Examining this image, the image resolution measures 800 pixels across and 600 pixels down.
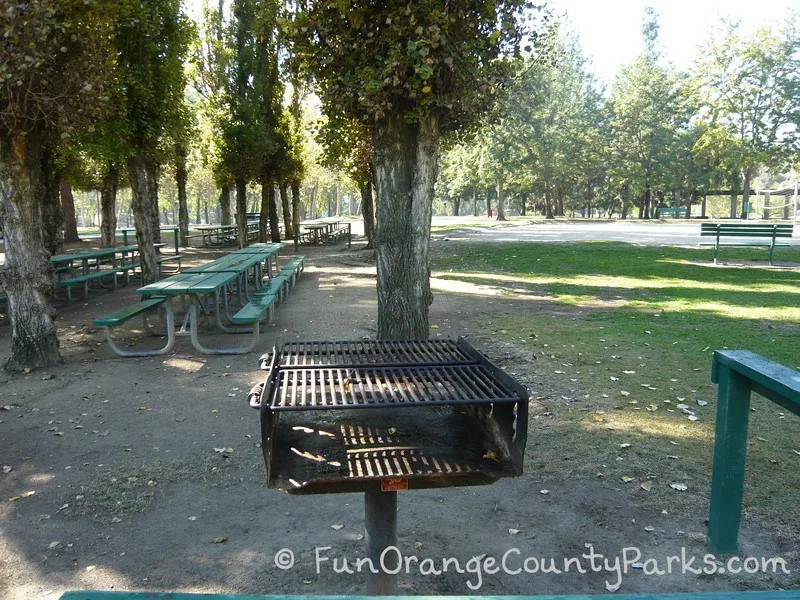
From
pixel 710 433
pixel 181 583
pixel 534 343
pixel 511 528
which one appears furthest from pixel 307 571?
pixel 534 343

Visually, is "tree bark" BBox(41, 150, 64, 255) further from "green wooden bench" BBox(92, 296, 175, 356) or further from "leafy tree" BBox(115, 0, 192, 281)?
"green wooden bench" BBox(92, 296, 175, 356)

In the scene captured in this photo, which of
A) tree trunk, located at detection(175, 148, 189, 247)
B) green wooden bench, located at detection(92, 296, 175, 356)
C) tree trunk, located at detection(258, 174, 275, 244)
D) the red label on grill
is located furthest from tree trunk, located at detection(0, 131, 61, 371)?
tree trunk, located at detection(175, 148, 189, 247)

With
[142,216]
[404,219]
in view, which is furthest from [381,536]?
A: [142,216]

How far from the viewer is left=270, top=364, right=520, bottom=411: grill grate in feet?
7.90

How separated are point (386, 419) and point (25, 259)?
533 cm

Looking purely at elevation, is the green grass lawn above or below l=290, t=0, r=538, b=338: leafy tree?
below

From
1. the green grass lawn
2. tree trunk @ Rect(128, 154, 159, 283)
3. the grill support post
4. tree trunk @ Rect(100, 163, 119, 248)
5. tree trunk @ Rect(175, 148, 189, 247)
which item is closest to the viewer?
the grill support post

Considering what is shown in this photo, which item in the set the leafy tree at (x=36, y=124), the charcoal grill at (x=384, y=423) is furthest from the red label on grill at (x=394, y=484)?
the leafy tree at (x=36, y=124)

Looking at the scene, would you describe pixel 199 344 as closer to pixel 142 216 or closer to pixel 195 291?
pixel 195 291

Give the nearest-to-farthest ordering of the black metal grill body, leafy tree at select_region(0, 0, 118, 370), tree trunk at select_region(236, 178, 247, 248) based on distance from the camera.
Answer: the black metal grill body, leafy tree at select_region(0, 0, 118, 370), tree trunk at select_region(236, 178, 247, 248)

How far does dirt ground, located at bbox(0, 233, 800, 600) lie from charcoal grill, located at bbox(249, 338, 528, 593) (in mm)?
765

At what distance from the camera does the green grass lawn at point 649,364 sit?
4301 millimetres

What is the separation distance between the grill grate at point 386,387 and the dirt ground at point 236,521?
1.05 meters

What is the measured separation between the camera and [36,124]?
6922mm
